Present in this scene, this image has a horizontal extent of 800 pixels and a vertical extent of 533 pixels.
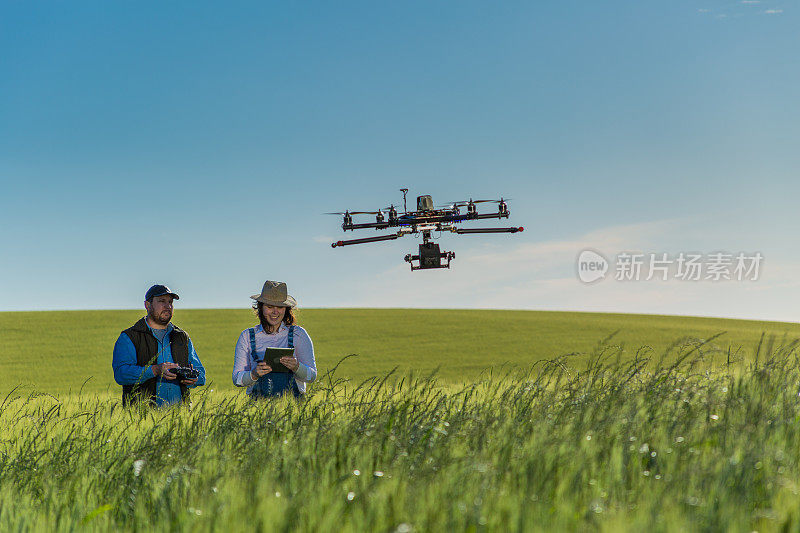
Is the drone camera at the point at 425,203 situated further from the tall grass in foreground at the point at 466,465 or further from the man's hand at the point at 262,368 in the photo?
the tall grass in foreground at the point at 466,465

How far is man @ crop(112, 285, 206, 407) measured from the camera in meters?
8.20

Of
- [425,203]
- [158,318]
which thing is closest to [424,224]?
[425,203]

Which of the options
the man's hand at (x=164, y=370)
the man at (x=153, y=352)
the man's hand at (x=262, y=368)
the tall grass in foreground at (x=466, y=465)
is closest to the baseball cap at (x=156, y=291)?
the man at (x=153, y=352)

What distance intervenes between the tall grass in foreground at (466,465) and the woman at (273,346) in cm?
181

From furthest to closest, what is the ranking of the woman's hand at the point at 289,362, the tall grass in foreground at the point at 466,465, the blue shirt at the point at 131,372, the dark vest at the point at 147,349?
the dark vest at the point at 147,349
the blue shirt at the point at 131,372
the woman's hand at the point at 289,362
the tall grass in foreground at the point at 466,465

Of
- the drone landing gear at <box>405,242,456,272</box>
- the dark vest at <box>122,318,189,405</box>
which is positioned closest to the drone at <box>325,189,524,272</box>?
the drone landing gear at <box>405,242,456,272</box>

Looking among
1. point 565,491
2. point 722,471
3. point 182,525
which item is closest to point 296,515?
point 182,525

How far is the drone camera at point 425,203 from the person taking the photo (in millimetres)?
19984

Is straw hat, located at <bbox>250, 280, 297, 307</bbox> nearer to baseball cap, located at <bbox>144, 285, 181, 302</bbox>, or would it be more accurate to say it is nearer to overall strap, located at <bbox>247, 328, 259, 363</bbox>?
overall strap, located at <bbox>247, 328, 259, 363</bbox>

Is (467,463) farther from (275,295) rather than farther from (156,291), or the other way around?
(156,291)

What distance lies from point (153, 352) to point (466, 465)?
6014 millimetres

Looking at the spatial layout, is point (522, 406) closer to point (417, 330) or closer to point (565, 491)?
point (565, 491)

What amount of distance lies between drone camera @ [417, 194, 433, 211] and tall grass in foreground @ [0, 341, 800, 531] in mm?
14393

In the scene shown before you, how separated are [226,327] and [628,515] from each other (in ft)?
124
